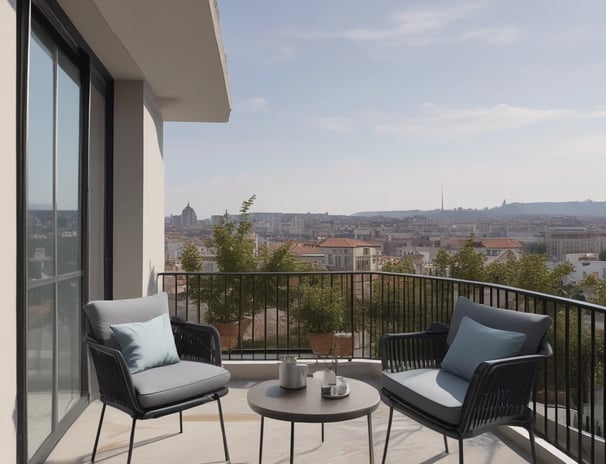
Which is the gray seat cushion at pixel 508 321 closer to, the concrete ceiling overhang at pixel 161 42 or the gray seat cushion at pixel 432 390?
the gray seat cushion at pixel 432 390

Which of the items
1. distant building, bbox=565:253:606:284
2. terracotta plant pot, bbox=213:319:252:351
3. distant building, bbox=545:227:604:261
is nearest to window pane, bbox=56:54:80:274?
terracotta plant pot, bbox=213:319:252:351

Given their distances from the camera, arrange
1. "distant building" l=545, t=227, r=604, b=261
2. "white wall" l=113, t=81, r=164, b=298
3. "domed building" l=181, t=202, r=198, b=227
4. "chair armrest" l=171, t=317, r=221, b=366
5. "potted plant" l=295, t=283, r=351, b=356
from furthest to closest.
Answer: "distant building" l=545, t=227, r=604, b=261
"domed building" l=181, t=202, r=198, b=227
"potted plant" l=295, t=283, r=351, b=356
"white wall" l=113, t=81, r=164, b=298
"chair armrest" l=171, t=317, r=221, b=366

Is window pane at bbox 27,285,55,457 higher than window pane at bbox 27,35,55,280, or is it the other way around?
window pane at bbox 27,35,55,280

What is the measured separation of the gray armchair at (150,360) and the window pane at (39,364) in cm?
21

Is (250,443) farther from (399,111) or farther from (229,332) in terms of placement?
(399,111)

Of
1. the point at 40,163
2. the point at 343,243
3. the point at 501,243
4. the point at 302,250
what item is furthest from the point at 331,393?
the point at 501,243

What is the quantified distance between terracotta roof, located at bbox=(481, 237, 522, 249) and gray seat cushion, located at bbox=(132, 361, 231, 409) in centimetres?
961

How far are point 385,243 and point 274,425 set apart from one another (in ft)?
29.5

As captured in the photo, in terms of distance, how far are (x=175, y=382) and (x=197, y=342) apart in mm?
636

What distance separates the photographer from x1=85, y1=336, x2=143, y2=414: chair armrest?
8.40 feet

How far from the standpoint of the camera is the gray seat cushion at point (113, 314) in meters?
2.95

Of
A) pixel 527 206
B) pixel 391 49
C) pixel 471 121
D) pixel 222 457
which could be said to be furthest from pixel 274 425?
pixel 471 121

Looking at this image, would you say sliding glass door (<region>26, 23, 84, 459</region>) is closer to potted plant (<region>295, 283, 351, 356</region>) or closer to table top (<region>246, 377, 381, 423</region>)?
table top (<region>246, 377, 381, 423</region>)

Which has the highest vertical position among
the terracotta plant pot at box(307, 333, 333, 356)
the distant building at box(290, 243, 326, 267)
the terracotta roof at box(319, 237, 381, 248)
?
the terracotta roof at box(319, 237, 381, 248)
